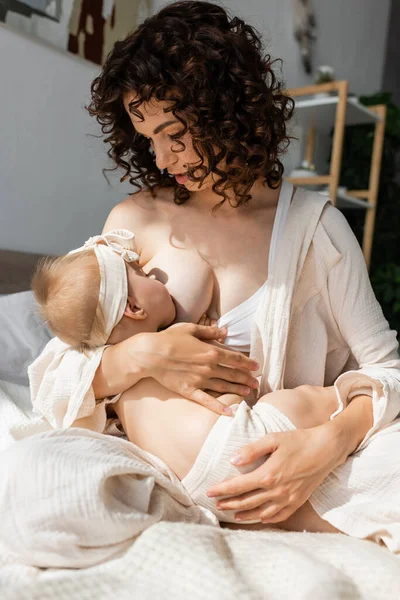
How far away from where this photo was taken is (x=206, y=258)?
1.33 m

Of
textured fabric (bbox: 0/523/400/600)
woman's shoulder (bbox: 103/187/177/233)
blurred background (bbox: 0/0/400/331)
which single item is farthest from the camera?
blurred background (bbox: 0/0/400/331)

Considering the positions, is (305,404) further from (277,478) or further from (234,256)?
(234,256)

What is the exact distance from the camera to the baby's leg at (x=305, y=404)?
1.06m

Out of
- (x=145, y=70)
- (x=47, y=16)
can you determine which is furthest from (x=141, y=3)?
(x=145, y=70)

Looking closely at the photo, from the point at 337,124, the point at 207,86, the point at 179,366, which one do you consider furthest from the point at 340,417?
the point at 337,124

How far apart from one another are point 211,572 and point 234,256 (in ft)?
2.46

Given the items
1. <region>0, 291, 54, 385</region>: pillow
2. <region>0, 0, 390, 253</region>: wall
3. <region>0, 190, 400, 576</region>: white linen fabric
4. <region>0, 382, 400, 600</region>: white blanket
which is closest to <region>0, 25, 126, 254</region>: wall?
<region>0, 0, 390, 253</region>: wall

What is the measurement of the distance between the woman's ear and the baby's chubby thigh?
0.39 ft

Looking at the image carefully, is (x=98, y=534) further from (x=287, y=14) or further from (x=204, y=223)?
(x=287, y=14)

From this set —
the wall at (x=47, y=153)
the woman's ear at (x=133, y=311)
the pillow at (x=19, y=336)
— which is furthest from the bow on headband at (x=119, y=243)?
the wall at (x=47, y=153)

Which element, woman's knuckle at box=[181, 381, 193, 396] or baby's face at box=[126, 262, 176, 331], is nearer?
woman's knuckle at box=[181, 381, 193, 396]

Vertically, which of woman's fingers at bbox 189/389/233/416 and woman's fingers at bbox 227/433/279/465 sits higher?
woman's fingers at bbox 189/389/233/416

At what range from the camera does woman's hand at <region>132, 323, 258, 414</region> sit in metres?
1.07

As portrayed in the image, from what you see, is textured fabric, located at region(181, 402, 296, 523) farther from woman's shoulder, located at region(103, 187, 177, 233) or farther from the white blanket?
woman's shoulder, located at region(103, 187, 177, 233)
